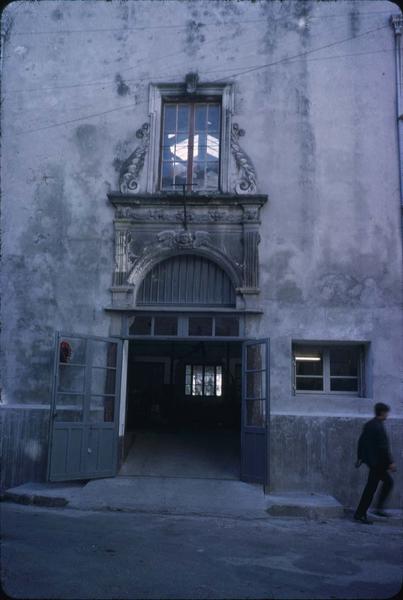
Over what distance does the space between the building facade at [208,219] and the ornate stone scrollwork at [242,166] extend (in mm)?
38

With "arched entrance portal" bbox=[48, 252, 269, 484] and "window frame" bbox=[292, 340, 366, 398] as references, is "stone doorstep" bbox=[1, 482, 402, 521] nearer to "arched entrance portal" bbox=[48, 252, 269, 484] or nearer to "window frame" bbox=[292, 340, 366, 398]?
"arched entrance portal" bbox=[48, 252, 269, 484]

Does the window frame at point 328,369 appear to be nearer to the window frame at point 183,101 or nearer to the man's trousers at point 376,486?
the man's trousers at point 376,486

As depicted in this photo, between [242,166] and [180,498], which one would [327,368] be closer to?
[180,498]

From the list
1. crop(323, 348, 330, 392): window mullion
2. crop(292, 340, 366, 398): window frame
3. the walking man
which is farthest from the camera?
crop(323, 348, 330, 392): window mullion

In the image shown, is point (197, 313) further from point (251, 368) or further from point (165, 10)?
point (165, 10)

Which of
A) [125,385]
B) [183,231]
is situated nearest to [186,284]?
[183,231]

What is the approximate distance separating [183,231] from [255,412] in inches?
142

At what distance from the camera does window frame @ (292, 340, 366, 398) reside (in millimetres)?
10867

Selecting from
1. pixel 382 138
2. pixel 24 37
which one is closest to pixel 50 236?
pixel 24 37

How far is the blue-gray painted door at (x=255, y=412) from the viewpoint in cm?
1023

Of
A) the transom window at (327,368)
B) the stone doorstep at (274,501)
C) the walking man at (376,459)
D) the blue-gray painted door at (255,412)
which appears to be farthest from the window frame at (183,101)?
the stone doorstep at (274,501)

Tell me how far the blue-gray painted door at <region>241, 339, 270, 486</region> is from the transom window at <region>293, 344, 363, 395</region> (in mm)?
785

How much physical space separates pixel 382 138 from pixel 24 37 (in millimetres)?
7512

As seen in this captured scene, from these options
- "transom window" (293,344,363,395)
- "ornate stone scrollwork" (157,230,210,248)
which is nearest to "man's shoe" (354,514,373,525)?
"transom window" (293,344,363,395)
